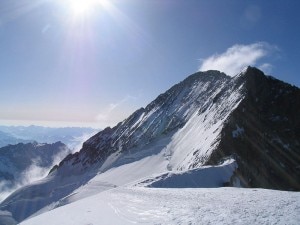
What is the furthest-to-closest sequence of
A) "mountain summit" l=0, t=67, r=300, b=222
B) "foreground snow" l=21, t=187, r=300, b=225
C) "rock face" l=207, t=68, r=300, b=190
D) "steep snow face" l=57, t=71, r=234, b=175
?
"steep snow face" l=57, t=71, r=234, b=175, "rock face" l=207, t=68, r=300, b=190, "mountain summit" l=0, t=67, r=300, b=222, "foreground snow" l=21, t=187, r=300, b=225

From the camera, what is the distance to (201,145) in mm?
58000

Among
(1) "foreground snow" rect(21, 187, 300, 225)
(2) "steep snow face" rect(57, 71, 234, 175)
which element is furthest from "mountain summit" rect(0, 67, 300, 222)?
(1) "foreground snow" rect(21, 187, 300, 225)

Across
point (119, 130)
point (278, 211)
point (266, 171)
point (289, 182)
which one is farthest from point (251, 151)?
point (119, 130)

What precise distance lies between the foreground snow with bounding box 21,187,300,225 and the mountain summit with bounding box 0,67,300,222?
9.82 m

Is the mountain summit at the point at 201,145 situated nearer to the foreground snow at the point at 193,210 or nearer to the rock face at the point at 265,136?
the rock face at the point at 265,136

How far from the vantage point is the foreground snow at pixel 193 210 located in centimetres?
1144

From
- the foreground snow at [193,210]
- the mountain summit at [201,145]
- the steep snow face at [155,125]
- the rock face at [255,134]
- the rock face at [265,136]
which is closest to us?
the foreground snow at [193,210]

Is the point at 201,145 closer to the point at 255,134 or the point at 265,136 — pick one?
the point at 255,134

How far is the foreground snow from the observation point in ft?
37.5

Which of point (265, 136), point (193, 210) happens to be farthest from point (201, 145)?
point (193, 210)

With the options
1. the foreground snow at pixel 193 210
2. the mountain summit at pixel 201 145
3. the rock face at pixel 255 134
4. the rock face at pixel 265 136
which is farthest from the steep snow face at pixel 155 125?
the foreground snow at pixel 193 210

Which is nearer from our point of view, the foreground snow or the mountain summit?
the foreground snow

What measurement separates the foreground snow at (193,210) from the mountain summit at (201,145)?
32.2ft

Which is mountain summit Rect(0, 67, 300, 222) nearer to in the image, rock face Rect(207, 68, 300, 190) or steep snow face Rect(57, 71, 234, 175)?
rock face Rect(207, 68, 300, 190)
